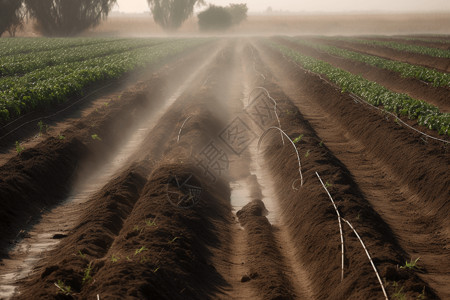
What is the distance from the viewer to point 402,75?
23562mm

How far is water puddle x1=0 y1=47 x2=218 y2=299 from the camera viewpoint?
7.20 m

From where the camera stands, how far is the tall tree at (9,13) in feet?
201

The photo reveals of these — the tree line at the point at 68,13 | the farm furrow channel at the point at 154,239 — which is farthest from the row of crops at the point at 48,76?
the tree line at the point at 68,13

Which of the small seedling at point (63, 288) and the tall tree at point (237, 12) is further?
the tall tree at point (237, 12)

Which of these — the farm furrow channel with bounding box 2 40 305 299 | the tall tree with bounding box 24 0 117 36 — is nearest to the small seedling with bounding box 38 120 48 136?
the farm furrow channel with bounding box 2 40 305 299

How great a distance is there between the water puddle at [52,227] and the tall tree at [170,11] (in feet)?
295

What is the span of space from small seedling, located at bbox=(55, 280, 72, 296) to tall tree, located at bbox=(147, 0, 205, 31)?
9896 cm

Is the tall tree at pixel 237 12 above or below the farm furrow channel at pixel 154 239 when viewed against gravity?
above

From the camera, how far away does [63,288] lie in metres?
5.86

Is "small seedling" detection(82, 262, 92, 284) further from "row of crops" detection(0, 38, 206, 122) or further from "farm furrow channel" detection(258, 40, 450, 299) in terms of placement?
"row of crops" detection(0, 38, 206, 122)

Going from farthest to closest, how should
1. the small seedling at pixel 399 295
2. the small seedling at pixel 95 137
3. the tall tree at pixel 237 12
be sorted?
1. the tall tree at pixel 237 12
2. the small seedling at pixel 95 137
3. the small seedling at pixel 399 295

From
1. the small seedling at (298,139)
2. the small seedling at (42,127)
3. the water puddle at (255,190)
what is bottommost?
the water puddle at (255,190)

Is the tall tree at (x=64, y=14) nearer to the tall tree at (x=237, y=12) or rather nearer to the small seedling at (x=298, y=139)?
the tall tree at (x=237, y=12)

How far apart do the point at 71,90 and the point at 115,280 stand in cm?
1485
